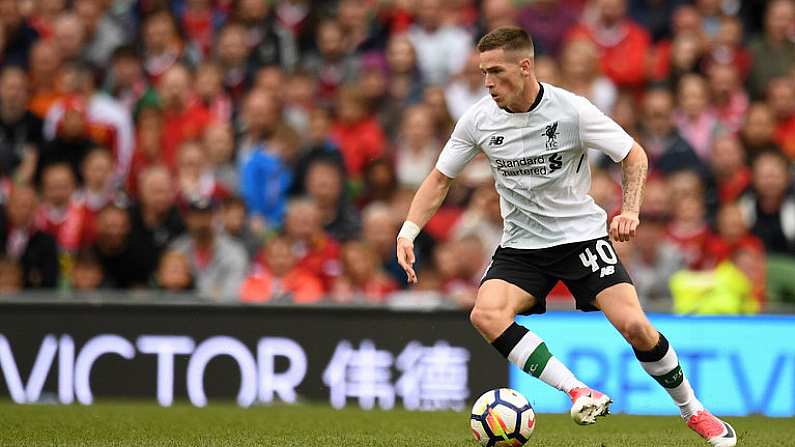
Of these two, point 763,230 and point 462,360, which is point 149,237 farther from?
point 763,230

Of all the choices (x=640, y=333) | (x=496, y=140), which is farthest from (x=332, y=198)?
(x=640, y=333)

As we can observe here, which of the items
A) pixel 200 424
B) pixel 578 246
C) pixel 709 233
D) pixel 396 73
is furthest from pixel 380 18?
pixel 578 246

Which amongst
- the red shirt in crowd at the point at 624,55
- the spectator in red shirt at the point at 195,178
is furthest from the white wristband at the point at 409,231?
the red shirt in crowd at the point at 624,55

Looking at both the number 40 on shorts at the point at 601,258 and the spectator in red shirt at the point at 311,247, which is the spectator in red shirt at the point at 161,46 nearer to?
the spectator in red shirt at the point at 311,247

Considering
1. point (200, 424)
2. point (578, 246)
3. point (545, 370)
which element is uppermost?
point (578, 246)

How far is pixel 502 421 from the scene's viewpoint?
7.40m

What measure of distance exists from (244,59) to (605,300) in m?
7.62

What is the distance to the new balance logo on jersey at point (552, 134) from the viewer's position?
7680 millimetres

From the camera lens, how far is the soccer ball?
7.39 meters

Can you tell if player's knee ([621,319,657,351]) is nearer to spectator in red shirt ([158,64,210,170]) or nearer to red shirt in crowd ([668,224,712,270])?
red shirt in crowd ([668,224,712,270])

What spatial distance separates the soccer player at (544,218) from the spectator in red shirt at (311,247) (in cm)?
433

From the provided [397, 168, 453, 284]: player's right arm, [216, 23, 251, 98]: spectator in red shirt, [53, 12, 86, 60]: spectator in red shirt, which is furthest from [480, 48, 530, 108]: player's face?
[53, 12, 86, 60]: spectator in red shirt

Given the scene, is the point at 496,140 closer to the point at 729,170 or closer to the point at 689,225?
the point at 689,225

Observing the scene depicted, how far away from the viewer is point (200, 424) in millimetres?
9445
